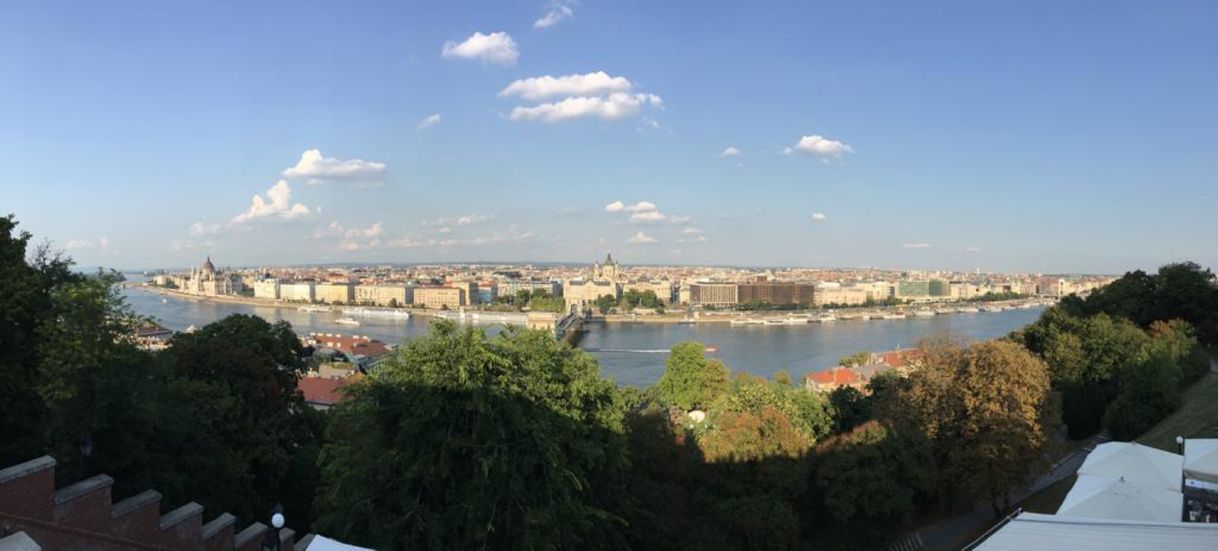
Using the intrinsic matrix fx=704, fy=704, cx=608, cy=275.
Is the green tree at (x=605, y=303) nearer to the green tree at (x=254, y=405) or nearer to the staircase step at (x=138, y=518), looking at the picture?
the green tree at (x=254, y=405)

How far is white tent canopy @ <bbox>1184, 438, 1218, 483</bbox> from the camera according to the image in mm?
5070

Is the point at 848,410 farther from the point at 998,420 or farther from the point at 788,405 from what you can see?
the point at 998,420

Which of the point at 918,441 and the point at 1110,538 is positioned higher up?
the point at 1110,538

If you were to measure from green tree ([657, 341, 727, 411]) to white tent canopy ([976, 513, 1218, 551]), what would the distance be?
54.9 feet

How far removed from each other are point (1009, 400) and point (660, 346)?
132 ft

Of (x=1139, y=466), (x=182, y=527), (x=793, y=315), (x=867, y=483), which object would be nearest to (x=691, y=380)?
(x=867, y=483)

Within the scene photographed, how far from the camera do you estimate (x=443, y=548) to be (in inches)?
210

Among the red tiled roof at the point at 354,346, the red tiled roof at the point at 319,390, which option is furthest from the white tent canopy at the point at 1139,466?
the red tiled roof at the point at 354,346

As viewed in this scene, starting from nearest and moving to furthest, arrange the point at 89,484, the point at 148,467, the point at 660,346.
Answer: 1. the point at 89,484
2. the point at 148,467
3. the point at 660,346

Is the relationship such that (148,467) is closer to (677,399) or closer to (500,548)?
(500,548)

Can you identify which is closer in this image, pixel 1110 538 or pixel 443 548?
pixel 1110 538

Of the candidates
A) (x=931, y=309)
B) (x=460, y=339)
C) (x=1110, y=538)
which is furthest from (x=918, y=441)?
(x=931, y=309)

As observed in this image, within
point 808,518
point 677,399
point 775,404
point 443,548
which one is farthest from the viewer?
point 677,399

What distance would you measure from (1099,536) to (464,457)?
4.27 meters
